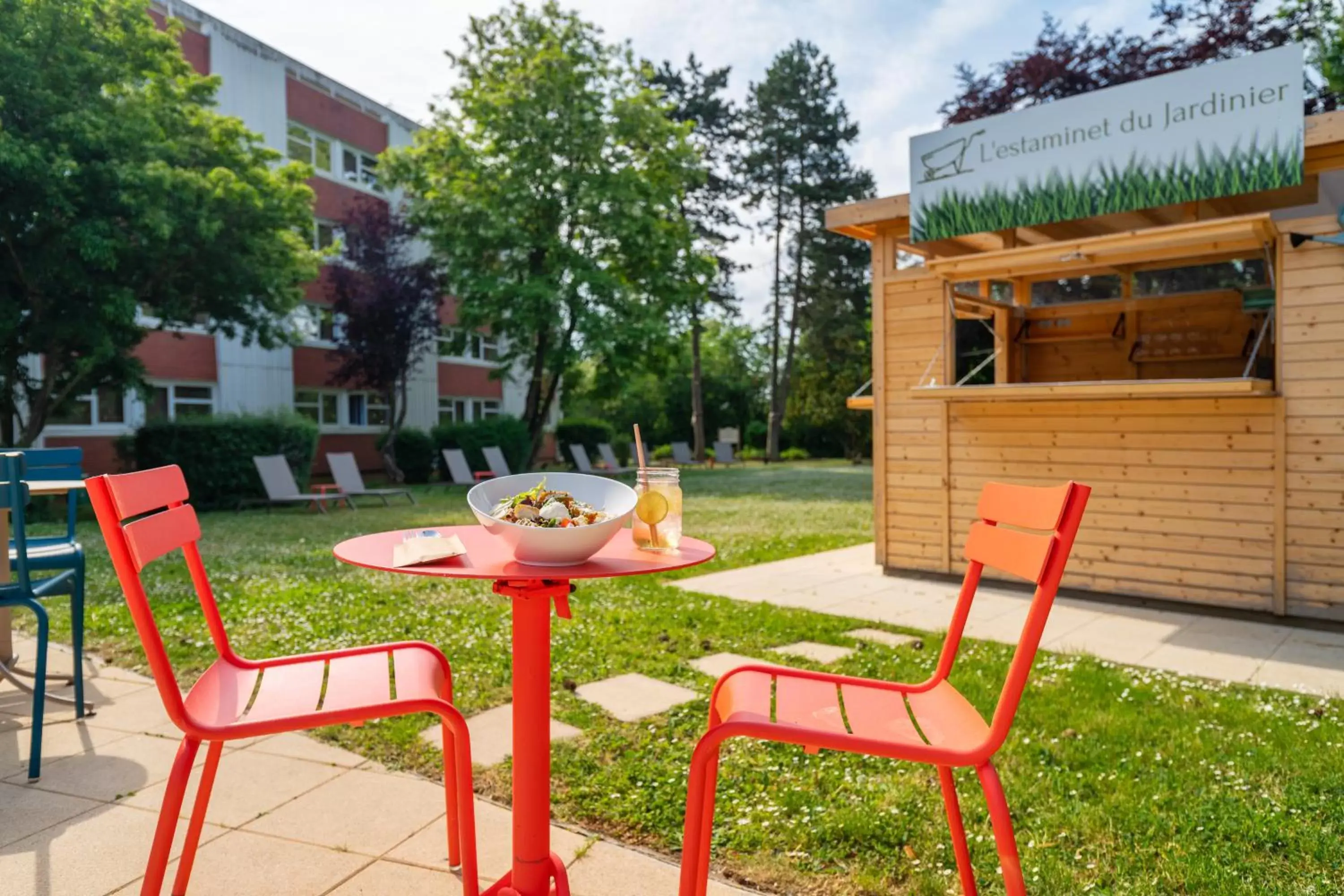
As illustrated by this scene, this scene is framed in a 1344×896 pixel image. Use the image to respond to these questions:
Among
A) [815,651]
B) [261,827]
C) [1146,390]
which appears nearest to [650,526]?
[261,827]

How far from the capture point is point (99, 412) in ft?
57.3

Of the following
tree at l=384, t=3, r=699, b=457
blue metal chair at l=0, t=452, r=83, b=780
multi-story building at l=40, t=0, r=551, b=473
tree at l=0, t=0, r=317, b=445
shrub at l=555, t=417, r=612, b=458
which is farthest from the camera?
shrub at l=555, t=417, r=612, b=458

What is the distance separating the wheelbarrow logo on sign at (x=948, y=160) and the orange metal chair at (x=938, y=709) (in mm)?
Result: 5269

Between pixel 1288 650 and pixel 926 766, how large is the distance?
124 inches

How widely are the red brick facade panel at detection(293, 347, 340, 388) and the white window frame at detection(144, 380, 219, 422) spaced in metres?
2.03

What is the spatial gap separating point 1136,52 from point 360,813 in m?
16.5

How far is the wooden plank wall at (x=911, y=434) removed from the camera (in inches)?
286

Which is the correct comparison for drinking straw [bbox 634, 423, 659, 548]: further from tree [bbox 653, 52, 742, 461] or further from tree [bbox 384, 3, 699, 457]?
tree [bbox 653, 52, 742, 461]

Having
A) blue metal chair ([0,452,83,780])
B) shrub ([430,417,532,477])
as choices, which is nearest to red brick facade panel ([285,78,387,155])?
shrub ([430,417,532,477])

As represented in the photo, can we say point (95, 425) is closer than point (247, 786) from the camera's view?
No

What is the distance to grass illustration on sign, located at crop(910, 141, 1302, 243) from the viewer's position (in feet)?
17.7

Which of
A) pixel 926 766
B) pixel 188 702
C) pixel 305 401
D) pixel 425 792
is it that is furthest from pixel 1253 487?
pixel 305 401

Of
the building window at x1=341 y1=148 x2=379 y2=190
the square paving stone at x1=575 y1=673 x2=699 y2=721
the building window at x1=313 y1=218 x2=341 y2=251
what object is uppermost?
the building window at x1=341 y1=148 x2=379 y2=190

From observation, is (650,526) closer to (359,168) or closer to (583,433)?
(359,168)
